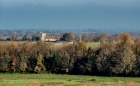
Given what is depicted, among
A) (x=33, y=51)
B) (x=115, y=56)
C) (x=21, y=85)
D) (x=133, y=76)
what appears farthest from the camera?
(x=33, y=51)

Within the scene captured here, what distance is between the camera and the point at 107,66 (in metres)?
67.8

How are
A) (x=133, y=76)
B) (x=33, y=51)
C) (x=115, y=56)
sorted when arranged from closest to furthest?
(x=133, y=76) < (x=115, y=56) < (x=33, y=51)

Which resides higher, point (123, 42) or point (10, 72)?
point (123, 42)

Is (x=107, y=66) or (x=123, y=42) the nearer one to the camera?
(x=107, y=66)

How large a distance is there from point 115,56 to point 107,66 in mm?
3085

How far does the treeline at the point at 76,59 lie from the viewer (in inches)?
2657

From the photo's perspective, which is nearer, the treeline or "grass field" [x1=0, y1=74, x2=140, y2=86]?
"grass field" [x1=0, y1=74, x2=140, y2=86]

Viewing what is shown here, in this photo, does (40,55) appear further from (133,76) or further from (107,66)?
(133,76)

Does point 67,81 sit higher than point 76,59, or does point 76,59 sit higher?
point 76,59

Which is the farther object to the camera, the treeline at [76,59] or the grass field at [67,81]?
the treeline at [76,59]

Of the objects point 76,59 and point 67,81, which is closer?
point 67,81

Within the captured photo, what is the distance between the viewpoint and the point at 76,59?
72500 mm

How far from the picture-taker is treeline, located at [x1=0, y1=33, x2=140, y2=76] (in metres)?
67.5

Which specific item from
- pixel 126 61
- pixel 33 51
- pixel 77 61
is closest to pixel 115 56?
pixel 126 61
